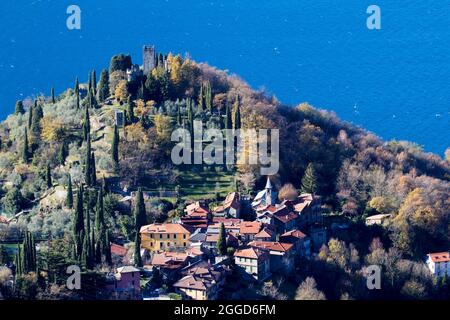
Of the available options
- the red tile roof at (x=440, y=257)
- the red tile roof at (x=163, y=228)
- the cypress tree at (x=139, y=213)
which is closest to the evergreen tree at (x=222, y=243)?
the red tile roof at (x=163, y=228)

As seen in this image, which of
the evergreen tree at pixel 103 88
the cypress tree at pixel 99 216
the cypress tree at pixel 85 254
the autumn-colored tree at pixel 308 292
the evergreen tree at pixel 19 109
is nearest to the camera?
the cypress tree at pixel 85 254

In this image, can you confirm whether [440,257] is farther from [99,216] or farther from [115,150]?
[115,150]

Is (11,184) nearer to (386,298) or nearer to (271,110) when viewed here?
(271,110)

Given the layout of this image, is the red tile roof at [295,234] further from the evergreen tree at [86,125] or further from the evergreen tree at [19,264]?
the evergreen tree at [86,125]

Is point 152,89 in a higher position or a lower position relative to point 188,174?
higher

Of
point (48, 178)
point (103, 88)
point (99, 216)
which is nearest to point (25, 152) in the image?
point (48, 178)

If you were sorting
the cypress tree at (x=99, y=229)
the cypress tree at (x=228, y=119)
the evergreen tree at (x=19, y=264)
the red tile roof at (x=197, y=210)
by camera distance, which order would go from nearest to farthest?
1. the evergreen tree at (x=19, y=264)
2. the cypress tree at (x=99, y=229)
3. the red tile roof at (x=197, y=210)
4. the cypress tree at (x=228, y=119)
